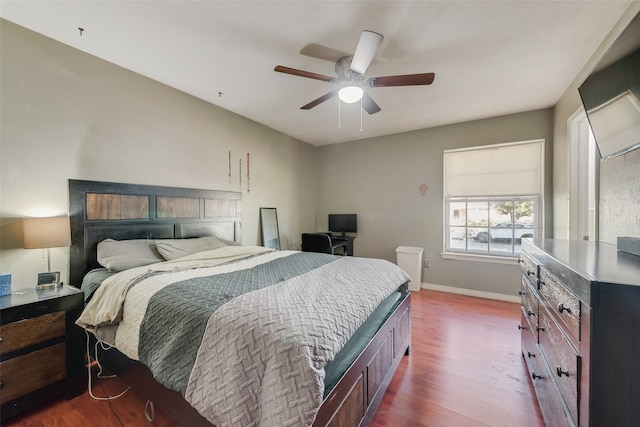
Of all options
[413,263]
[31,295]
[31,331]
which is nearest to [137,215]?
[31,295]

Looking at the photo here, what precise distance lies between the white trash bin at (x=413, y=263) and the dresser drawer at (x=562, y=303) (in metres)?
2.46

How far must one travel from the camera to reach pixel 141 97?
2.62 meters

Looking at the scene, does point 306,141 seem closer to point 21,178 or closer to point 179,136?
point 179,136

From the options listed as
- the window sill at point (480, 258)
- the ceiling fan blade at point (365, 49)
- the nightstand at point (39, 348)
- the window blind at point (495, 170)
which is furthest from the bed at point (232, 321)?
the window blind at point (495, 170)

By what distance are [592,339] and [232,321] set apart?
1.39 m

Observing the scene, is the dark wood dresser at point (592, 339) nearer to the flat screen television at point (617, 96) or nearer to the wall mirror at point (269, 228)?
the flat screen television at point (617, 96)

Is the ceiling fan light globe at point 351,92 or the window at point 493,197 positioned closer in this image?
the ceiling fan light globe at point 351,92

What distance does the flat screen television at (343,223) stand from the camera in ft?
15.8

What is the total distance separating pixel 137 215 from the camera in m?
2.57

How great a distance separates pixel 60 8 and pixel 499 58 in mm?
3456

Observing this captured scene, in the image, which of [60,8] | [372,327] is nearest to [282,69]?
[60,8]

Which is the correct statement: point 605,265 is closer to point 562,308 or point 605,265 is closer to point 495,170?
point 562,308

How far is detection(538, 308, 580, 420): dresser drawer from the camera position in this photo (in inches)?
39.9

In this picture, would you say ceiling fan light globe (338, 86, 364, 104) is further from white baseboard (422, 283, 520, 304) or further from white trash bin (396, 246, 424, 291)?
white baseboard (422, 283, 520, 304)
